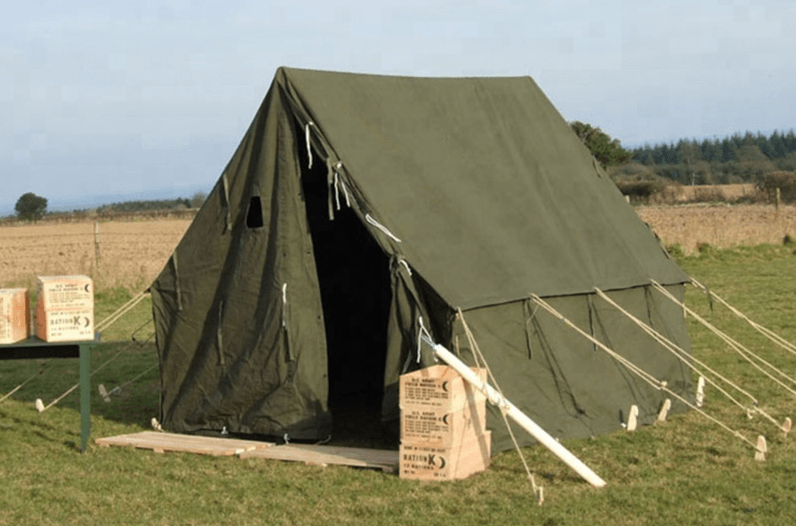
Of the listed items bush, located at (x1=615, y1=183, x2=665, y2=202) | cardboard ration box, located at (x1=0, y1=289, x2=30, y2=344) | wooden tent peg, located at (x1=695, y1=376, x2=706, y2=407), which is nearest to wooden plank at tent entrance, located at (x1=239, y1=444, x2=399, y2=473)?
cardboard ration box, located at (x1=0, y1=289, x2=30, y2=344)

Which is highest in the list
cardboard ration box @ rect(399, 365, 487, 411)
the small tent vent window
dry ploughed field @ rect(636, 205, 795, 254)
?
the small tent vent window

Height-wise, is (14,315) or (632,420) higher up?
(14,315)

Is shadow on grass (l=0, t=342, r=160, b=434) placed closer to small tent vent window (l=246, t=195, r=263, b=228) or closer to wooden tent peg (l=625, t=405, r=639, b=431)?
small tent vent window (l=246, t=195, r=263, b=228)

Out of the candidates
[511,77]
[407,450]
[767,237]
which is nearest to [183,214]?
[767,237]

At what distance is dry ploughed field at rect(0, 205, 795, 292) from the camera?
17562 millimetres

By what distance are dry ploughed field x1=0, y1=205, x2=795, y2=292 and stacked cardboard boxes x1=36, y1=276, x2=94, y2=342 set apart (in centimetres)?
903

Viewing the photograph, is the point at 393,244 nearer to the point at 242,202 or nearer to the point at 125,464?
the point at 242,202

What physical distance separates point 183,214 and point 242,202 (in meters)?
31.5

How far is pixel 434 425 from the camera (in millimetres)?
6242

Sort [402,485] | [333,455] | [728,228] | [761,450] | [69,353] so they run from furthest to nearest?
[728,228]
[69,353]
[333,455]
[761,450]
[402,485]

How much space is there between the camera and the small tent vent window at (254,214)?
7.58 meters

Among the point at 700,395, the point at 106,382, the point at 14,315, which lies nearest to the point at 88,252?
the point at 106,382

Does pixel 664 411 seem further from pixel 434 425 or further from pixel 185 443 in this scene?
pixel 185 443

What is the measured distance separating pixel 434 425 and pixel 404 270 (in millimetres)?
1037
